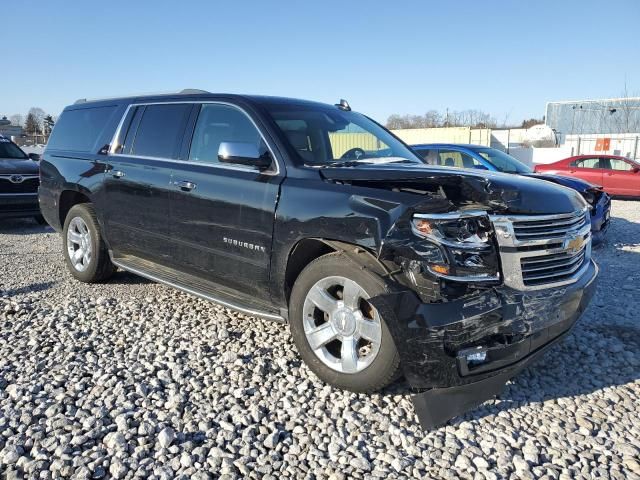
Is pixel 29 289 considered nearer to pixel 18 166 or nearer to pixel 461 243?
pixel 461 243

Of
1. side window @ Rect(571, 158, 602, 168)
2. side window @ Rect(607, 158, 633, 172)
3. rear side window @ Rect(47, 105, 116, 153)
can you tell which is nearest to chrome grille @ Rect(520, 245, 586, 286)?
rear side window @ Rect(47, 105, 116, 153)

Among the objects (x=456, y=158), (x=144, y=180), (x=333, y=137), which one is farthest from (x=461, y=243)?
(x=456, y=158)

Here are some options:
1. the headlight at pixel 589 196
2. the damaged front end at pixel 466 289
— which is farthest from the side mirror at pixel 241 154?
the headlight at pixel 589 196

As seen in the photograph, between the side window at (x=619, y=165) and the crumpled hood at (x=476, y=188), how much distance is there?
47.4ft

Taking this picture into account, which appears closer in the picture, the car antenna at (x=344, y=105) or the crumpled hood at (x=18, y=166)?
the car antenna at (x=344, y=105)

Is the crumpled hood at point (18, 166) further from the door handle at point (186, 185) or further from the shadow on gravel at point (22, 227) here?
the door handle at point (186, 185)

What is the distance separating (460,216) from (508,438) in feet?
4.03

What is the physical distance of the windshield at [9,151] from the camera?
10141 millimetres

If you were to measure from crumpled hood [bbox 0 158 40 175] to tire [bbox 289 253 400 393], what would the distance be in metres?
7.64

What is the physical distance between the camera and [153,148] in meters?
4.76

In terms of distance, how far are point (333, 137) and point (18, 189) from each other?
7318 mm

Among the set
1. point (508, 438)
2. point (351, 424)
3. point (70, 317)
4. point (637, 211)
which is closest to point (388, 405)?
point (351, 424)

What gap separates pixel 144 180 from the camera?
184 inches

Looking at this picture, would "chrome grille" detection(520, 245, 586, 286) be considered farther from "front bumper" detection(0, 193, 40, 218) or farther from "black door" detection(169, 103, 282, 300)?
"front bumper" detection(0, 193, 40, 218)
